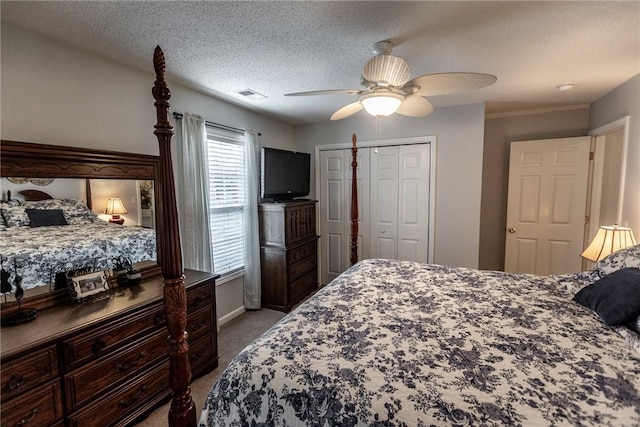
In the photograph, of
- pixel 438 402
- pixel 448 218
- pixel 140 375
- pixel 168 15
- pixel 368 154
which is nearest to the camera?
pixel 438 402

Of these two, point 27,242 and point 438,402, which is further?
point 27,242

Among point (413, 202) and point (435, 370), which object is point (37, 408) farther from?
point (413, 202)

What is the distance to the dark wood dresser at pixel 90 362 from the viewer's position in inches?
54.7

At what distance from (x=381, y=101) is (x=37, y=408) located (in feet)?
7.90

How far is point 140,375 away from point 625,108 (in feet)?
14.6

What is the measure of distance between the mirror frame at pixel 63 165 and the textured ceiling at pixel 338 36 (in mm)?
688

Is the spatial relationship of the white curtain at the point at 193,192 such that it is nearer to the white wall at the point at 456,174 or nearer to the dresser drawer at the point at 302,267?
the dresser drawer at the point at 302,267

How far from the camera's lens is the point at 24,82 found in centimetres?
174

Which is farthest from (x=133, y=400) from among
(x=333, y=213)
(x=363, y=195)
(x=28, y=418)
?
(x=363, y=195)

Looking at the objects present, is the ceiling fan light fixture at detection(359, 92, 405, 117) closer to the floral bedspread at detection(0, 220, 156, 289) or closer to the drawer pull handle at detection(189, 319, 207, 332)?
the floral bedspread at detection(0, 220, 156, 289)

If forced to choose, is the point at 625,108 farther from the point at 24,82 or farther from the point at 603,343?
the point at 24,82

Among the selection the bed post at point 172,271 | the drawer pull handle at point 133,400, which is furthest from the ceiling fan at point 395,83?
the drawer pull handle at point 133,400

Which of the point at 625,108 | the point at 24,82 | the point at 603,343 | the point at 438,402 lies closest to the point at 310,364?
the point at 438,402

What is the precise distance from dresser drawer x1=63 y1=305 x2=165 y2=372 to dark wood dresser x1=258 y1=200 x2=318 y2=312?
170 centimetres
